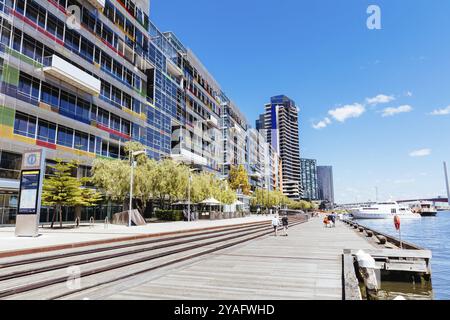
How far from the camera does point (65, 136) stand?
33.5 metres

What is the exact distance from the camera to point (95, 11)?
38000 mm

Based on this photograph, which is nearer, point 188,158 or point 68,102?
point 68,102

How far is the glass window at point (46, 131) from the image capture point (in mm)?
30578

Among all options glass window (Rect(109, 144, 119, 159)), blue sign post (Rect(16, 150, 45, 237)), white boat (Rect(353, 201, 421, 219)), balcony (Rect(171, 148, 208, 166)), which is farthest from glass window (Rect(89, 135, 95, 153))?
white boat (Rect(353, 201, 421, 219))

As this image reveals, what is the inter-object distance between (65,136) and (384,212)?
105 metres

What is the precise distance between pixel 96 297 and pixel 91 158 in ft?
106

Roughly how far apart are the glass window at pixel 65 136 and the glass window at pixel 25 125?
3075mm

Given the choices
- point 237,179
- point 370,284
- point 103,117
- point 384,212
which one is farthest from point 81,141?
point 384,212

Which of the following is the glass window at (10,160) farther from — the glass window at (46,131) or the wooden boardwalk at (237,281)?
the wooden boardwalk at (237,281)

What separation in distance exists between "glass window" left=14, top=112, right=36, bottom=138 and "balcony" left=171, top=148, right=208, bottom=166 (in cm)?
2557

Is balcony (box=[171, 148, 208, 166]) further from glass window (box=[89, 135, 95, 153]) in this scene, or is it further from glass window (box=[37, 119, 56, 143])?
glass window (box=[37, 119, 56, 143])

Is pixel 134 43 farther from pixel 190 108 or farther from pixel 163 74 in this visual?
pixel 190 108

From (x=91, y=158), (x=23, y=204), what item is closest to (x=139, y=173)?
(x=91, y=158)

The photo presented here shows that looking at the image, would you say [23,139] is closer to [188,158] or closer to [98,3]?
[98,3]
